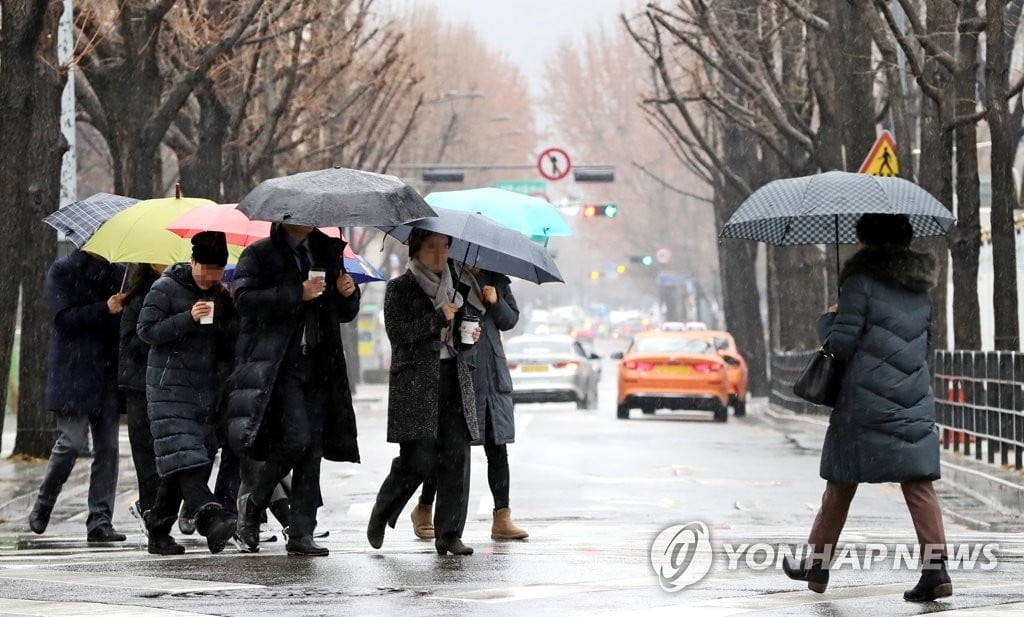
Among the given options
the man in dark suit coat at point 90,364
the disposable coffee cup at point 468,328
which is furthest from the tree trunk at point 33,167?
the disposable coffee cup at point 468,328

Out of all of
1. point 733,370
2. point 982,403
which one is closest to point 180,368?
point 982,403

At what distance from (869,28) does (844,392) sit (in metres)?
14.7

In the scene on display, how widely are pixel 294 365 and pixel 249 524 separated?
1.10 meters

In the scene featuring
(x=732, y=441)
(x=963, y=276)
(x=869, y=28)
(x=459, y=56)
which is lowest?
(x=732, y=441)

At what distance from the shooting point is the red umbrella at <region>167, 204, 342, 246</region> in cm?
1121

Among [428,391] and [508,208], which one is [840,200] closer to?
[428,391]

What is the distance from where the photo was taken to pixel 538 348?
37.3 m

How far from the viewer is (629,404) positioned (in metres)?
32.4

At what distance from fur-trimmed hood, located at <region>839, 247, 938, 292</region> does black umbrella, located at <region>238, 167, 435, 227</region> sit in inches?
85.7

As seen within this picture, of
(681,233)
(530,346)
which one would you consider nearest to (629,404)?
(530,346)

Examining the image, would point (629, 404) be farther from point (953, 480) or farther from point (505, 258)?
point (505, 258)

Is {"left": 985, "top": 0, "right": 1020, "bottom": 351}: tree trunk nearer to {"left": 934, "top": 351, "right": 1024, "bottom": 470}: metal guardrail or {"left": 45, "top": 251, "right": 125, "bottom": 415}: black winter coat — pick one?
{"left": 934, "top": 351, "right": 1024, "bottom": 470}: metal guardrail

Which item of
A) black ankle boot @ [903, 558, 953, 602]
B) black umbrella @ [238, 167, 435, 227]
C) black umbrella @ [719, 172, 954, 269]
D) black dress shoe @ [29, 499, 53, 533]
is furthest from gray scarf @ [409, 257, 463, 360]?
black dress shoe @ [29, 499, 53, 533]

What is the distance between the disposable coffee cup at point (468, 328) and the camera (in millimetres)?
10523
